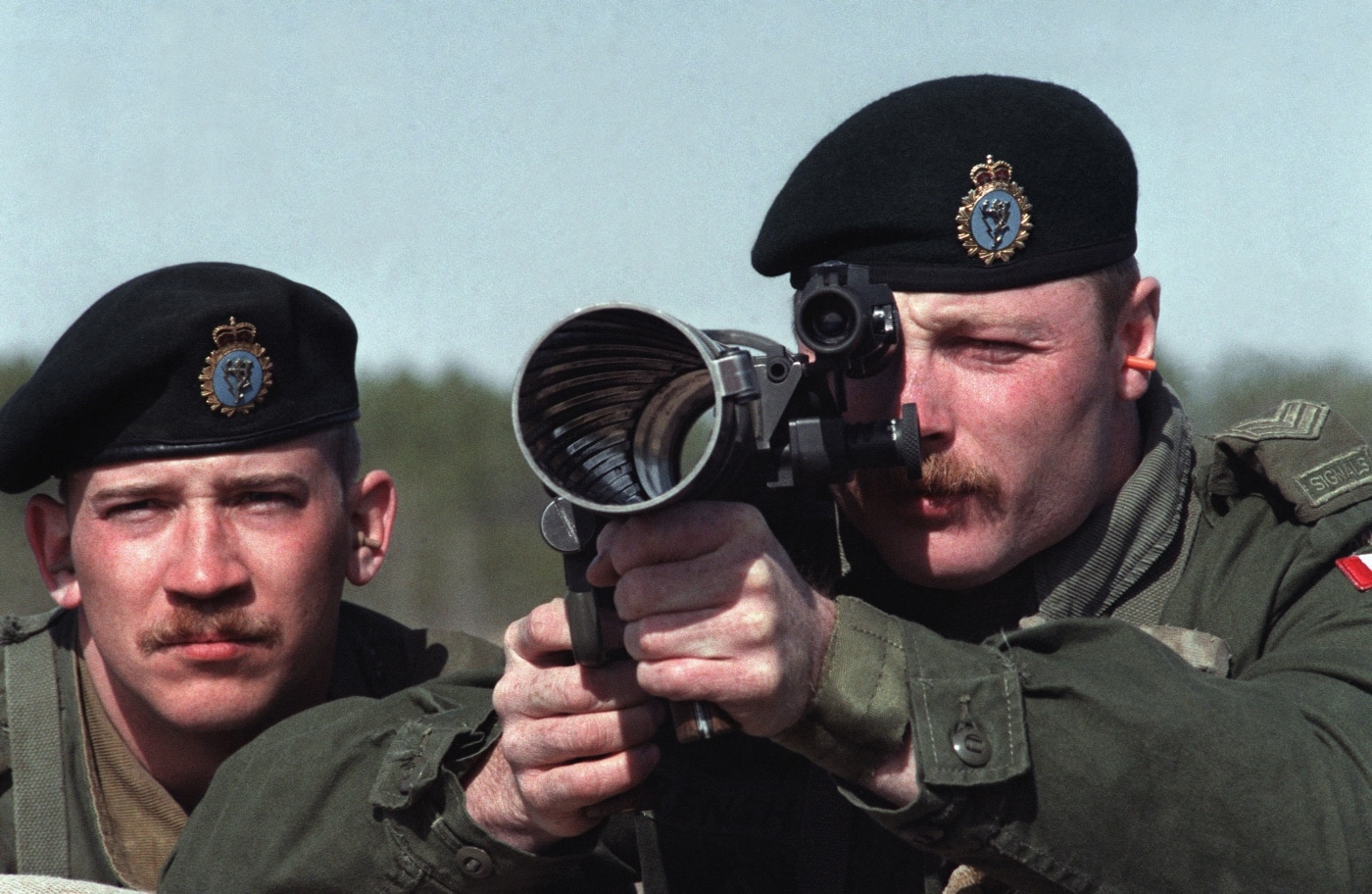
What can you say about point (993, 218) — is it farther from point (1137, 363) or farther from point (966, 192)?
point (1137, 363)

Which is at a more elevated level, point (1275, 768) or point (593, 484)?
point (593, 484)

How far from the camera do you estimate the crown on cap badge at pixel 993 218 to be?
2627mm

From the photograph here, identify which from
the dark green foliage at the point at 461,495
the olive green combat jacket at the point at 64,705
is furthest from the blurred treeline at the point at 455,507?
the olive green combat jacket at the point at 64,705

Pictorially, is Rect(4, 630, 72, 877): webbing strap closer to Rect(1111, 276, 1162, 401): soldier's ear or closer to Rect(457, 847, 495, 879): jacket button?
Rect(457, 847, 495, 879): jacket button

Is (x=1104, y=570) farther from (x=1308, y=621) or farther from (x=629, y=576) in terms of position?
(x=629, y=576)

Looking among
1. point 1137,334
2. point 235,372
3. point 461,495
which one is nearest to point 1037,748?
point 1137,334

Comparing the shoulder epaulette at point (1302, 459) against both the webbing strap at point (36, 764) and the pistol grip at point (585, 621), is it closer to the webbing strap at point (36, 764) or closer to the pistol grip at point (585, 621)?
the pistol grip at point (585, 621)

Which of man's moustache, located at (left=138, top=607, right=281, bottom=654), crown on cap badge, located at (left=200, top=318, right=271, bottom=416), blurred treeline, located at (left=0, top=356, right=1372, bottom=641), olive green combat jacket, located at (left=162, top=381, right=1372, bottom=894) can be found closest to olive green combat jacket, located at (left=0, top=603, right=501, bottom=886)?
man's moustache, located at (left=138, top=607, right=281, bottom=654)

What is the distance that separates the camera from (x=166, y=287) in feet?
11.6

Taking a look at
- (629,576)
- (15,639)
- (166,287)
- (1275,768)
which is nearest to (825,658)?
(629,576)

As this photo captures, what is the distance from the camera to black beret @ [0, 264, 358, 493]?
3346mm

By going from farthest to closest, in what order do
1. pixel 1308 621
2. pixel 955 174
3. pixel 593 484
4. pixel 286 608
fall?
pixel 286 608
pixel 955 174
pixel 1308 621
pixel 593 484

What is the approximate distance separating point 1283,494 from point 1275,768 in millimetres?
821

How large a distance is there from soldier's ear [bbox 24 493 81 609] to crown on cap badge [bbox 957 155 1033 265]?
83.3 inches
